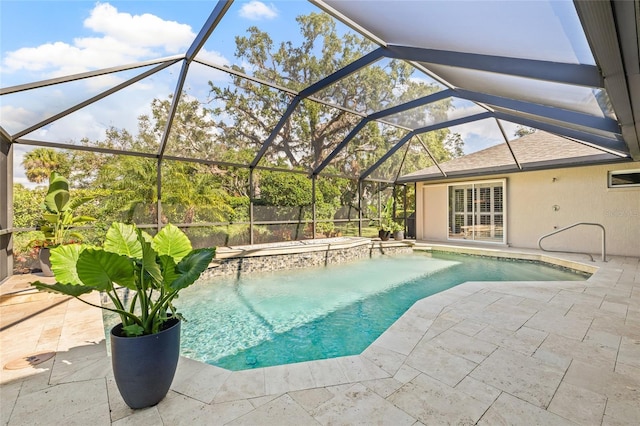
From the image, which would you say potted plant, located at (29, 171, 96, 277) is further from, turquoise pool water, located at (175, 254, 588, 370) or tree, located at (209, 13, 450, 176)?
tree, located at (209, 13, 450, 176)

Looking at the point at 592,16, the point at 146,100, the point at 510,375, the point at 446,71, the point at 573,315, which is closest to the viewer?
the point at 592,16

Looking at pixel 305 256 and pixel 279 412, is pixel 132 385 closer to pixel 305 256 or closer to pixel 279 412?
pixel 279 412

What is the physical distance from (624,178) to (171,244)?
1197cm

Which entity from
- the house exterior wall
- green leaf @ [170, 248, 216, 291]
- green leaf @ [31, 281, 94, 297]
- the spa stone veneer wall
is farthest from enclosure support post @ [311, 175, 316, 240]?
green leaf @ [31, 281, 94, 297]

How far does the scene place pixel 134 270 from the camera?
2047 mm

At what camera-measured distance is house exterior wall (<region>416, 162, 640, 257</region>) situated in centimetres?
833

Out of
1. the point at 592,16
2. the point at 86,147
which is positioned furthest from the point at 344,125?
the point at 592,16

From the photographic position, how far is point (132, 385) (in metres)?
1.98

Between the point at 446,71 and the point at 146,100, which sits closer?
the point at 446,71

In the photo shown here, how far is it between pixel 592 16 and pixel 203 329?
5.51 m

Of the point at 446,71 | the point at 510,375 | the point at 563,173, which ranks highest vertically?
the point at 446,71

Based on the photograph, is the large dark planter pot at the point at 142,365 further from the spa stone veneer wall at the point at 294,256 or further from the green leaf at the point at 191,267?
the spa stone veneer wall at the point at 294,256

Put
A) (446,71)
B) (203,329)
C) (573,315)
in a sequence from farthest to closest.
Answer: (446,71), (203,329), (573,315)

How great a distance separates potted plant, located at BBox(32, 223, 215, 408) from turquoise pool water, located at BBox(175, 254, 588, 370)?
1645 millimetres
